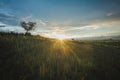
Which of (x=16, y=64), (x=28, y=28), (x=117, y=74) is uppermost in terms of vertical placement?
(x=28, y=28)

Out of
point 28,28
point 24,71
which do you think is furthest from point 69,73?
point 28,28

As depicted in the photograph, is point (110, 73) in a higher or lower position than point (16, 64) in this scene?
lower

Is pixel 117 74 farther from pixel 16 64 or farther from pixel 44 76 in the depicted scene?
pixel 16 64

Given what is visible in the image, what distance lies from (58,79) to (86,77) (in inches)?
59.1

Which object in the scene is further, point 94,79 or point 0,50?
→ point 0,50

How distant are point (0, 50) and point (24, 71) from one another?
4.24 m

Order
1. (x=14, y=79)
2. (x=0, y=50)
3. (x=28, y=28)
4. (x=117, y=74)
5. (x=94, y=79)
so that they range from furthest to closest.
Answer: (x=28, y=28)
(x=0, y=50)
(x=117, y=74)
(x=94, y=79)
(x=14, y=79)

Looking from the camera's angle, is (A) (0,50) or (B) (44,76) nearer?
(B) (44,76)

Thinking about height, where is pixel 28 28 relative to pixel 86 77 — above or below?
above

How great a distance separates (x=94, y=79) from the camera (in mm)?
6879

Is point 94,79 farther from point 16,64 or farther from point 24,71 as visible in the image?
point 16,64

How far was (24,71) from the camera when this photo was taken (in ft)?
23.2

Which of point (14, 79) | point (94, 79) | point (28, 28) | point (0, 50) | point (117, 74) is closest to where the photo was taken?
point (14, 79)

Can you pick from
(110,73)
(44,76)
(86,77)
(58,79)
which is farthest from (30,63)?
(110,73)
